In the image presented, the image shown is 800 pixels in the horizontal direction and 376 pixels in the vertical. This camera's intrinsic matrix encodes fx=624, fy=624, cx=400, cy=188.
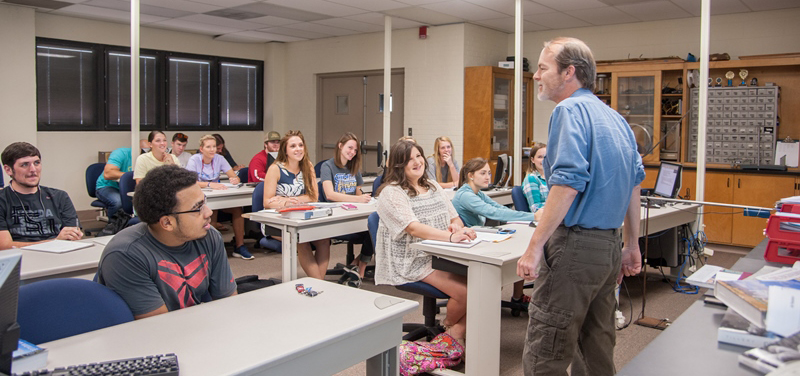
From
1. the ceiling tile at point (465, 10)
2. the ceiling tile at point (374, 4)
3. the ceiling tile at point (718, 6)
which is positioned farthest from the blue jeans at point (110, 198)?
the ceiling tile at point (718, 6)

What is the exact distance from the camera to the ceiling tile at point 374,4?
6.65 meters

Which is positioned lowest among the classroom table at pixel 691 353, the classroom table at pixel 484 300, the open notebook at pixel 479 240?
the classroom table at pixel 484 300

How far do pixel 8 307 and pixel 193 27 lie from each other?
7.99 meters

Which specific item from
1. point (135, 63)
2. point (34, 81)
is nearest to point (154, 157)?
point (135, 63)

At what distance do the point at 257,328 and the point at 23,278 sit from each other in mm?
1346

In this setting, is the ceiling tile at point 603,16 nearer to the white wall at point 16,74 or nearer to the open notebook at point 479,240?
the open notebook at point 479,240

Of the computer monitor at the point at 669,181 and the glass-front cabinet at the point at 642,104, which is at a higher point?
the glass-front cabinet at the point at 642,104

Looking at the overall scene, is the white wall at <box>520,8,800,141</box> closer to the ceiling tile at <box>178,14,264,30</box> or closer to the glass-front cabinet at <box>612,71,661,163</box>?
the glass-front cabinet at <box>612,71,661,163</box>

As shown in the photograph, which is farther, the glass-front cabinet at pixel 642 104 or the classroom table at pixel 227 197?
the glass-front cabinet at pixel 642 104

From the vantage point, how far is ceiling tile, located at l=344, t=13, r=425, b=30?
24.5ft

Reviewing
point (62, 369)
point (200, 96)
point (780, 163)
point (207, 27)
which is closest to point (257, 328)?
point (62, 369)

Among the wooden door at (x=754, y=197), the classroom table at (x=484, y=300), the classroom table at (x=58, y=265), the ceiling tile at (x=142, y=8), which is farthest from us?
the ceiling tile at (x=142, y=8)

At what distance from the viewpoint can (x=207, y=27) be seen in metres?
8.55

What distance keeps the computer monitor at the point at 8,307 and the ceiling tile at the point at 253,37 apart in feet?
26.1
